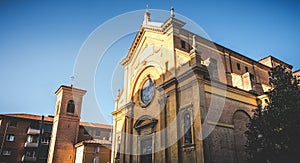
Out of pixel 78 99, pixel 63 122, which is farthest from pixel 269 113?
pixel 78 99

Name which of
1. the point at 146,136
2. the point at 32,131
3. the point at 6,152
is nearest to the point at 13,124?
the point at 32,131

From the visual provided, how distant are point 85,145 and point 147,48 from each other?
1766cm

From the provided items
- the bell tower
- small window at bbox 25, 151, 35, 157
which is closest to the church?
the bell tower

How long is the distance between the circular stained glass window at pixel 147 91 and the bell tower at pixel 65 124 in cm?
1959

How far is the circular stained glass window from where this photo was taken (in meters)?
18.2

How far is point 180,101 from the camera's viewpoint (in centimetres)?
1426

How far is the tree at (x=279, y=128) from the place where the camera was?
1013cm

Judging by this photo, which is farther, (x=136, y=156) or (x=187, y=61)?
(x=136, y=156)

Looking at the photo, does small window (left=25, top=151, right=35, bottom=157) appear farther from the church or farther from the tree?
the tree

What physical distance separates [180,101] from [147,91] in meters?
5.09

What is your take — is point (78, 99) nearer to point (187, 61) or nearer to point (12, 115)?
point (12, 115)

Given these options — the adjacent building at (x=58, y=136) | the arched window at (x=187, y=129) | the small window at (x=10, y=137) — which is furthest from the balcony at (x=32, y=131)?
the arched window at (x=187, y=129)

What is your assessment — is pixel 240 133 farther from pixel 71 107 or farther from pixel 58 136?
pixel 71 107

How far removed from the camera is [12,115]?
122ft
